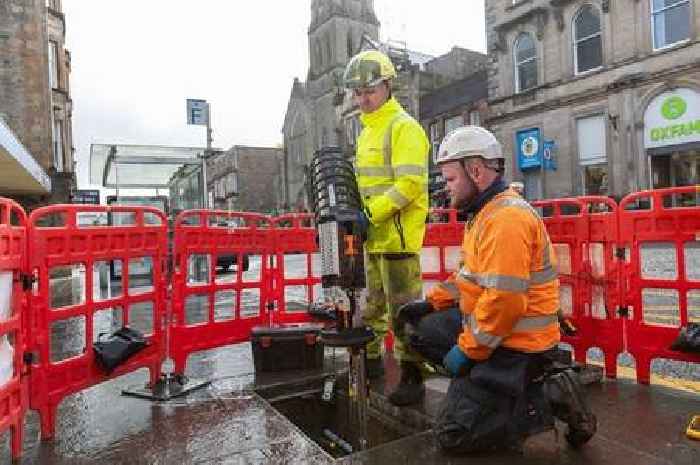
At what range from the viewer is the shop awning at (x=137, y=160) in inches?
495

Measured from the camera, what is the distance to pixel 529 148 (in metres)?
24.4

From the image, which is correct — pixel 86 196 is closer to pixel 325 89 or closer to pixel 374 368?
pixel 325 89

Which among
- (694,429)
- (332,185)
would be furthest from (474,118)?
(694,429)

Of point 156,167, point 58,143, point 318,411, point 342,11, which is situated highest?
point 342,11

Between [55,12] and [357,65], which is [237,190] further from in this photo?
[357,65]

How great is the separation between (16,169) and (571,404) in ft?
52.4

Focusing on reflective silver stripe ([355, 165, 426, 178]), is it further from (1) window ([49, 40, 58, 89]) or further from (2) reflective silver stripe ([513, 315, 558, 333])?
(1) window ([49, 40, 58, 89])

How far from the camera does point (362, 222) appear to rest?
3.37m

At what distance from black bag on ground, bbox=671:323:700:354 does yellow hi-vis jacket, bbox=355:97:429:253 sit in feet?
5.79

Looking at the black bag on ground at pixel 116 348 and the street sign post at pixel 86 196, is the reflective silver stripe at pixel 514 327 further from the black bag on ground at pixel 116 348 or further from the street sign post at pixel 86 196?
the street sign post at pixel 86 196

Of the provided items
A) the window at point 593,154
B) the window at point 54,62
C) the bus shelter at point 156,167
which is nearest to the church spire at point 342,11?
the window at point 54,62

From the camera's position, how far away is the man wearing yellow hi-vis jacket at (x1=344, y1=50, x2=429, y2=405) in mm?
3682

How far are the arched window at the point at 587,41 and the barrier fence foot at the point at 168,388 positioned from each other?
22.1 metres

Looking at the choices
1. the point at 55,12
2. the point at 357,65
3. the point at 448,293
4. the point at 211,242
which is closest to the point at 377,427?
the point at 448,293
